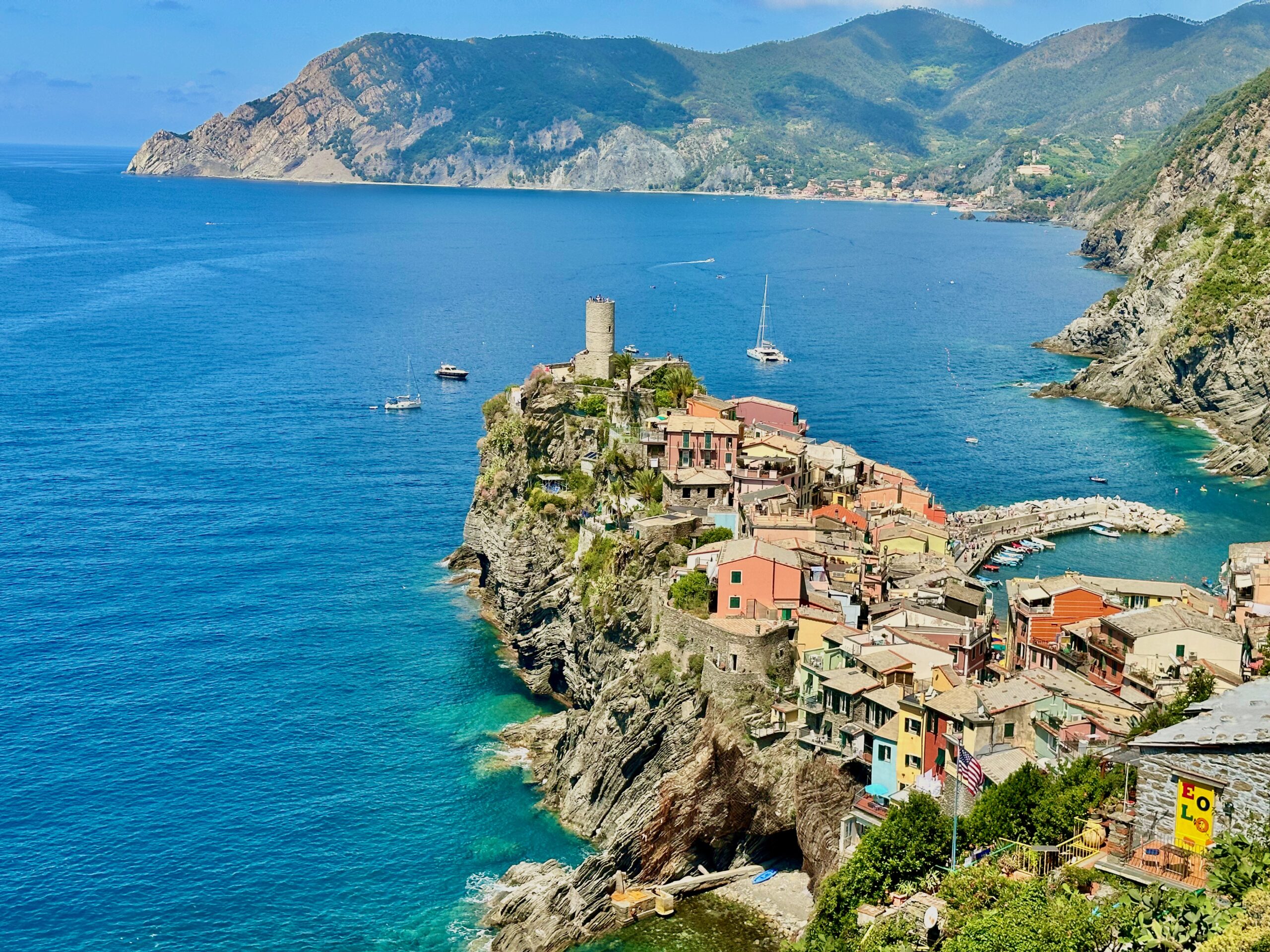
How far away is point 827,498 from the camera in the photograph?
223 feet

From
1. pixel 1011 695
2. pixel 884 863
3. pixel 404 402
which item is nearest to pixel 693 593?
pixel 1011 695

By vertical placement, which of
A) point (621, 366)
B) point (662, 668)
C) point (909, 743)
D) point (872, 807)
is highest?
point (621, 366)

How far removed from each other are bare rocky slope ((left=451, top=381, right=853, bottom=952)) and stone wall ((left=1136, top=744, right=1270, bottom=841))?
1697 centimetres

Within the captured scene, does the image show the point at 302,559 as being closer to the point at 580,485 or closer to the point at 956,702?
the point at 580,485

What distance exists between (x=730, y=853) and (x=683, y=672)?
656cm

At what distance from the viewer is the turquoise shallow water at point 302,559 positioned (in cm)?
4762

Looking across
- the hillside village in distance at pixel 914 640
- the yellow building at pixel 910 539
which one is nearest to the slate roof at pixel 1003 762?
the hillside village in distance at pixel 914 640

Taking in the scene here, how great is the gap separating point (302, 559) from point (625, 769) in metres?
35.0

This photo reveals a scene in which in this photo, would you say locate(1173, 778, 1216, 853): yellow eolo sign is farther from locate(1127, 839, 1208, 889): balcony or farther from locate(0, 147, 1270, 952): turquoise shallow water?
locate(0, 147, 1270, 952): turquoise shallow water

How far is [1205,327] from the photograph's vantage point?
369 feet

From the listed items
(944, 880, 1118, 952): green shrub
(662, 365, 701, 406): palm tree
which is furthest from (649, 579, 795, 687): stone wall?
(662, 365, 701, 406): palm tree

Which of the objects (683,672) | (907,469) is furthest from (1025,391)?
(683,672)

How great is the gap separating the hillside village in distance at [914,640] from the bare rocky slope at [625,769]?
1131 millimetres

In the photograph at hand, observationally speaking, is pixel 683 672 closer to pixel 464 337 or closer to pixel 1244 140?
pixel 464 337
